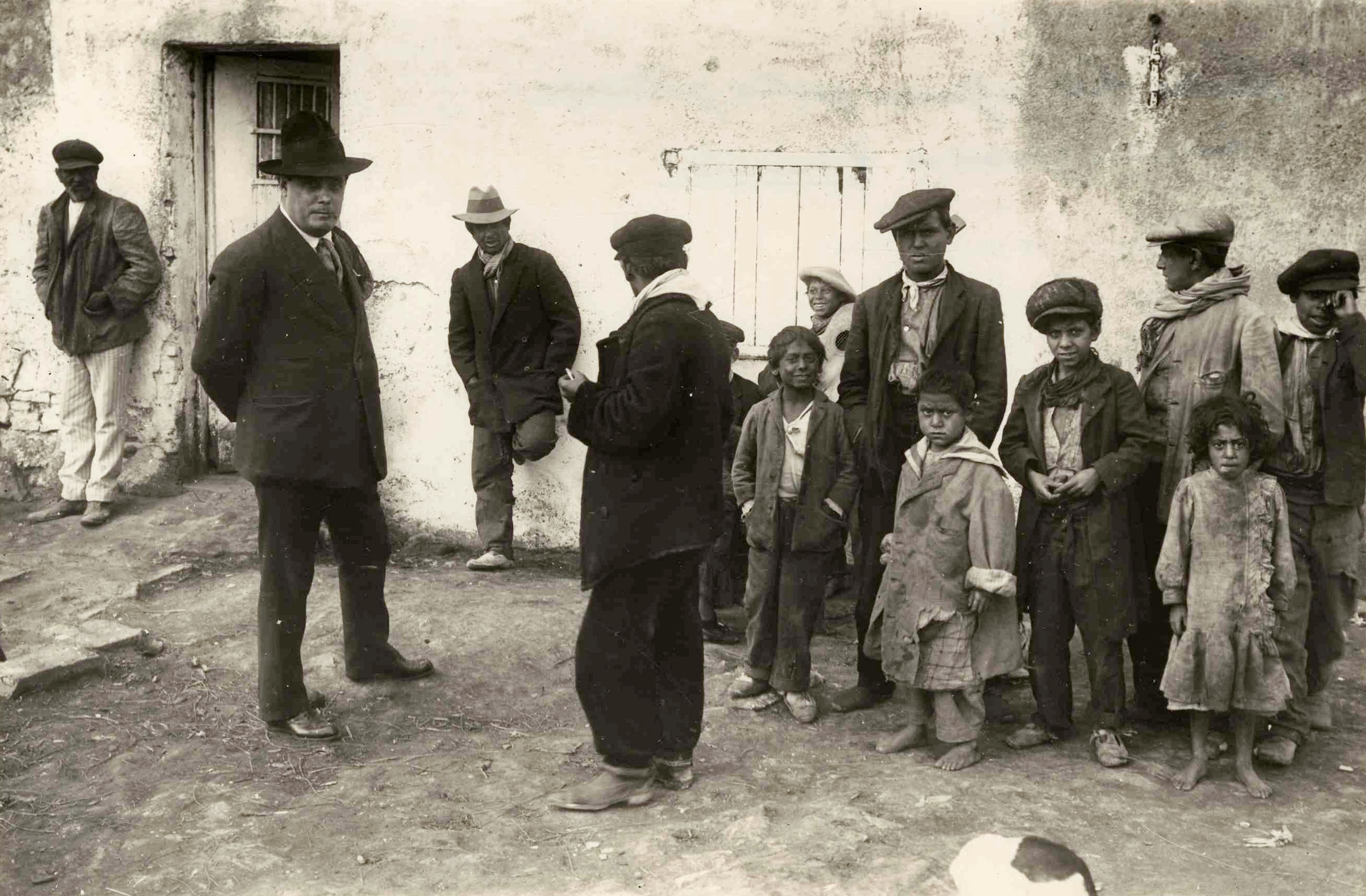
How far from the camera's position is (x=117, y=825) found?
4.46 meters

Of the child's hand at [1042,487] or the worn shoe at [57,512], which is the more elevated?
the child's hand at [1042,487]

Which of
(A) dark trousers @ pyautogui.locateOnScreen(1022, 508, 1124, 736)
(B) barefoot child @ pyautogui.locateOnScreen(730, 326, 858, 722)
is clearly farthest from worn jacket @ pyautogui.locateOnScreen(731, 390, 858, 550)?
(A) dark trousers @ pyautogui.locateOnScreen(1022, 508, 1124, 736)

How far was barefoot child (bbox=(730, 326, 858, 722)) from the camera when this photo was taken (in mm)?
5348

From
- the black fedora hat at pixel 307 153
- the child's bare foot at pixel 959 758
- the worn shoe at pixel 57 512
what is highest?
the black fedora hat at pixel 307 153

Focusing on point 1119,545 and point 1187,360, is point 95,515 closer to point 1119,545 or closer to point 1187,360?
point 1119,545

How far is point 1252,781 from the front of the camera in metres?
4.63

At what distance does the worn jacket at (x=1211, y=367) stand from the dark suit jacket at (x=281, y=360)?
312cm

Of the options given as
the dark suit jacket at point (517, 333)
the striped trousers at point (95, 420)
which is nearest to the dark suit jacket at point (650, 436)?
the dark suit jacket at point (517, 333)

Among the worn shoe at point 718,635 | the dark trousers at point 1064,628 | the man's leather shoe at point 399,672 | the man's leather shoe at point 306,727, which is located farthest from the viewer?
the worn shoe at point 718,635

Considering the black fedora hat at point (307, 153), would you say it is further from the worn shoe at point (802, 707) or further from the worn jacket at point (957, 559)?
the worn shoe at point (802, 707)

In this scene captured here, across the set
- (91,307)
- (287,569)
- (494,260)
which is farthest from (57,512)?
(287,569)

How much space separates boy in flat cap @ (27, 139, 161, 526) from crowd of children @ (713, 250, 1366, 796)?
4926 mm

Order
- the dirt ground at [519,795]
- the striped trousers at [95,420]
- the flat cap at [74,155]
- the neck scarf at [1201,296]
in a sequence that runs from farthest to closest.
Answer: the striped trousers at [95,420]
the flat cap at [74,155]
the neck scarf at [1201,296]
the dirt ground at [519,795]

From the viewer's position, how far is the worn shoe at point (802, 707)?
5402mm
